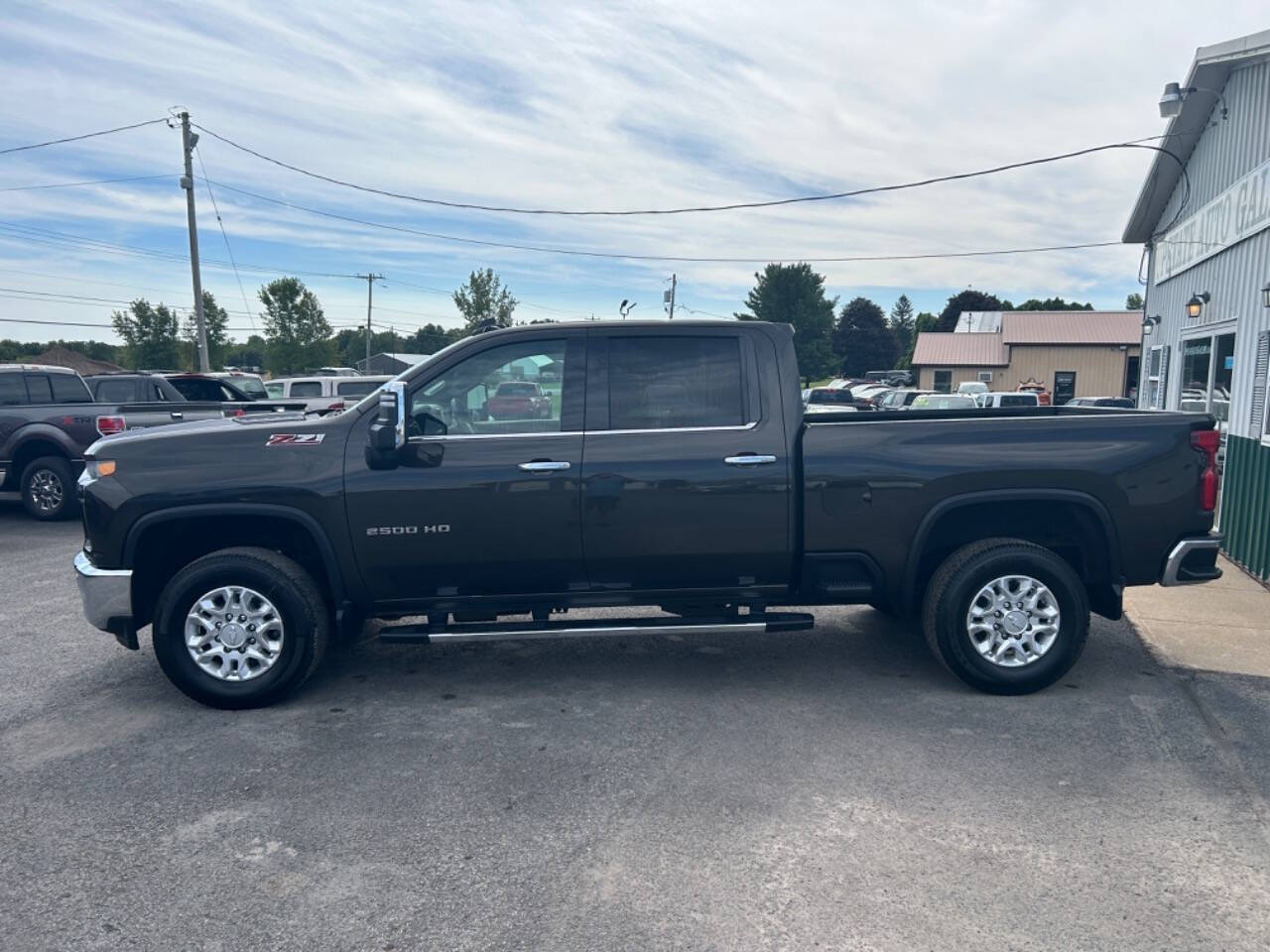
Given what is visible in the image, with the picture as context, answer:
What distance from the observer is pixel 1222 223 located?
1228 cm

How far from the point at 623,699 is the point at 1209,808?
277 cm

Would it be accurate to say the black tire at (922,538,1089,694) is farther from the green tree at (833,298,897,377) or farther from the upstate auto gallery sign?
the green tree at (833,298,897,377)

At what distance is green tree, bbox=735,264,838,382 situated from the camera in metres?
94.3

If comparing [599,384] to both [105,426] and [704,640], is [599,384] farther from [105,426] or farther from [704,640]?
[105,426]

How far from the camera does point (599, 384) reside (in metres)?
5.07

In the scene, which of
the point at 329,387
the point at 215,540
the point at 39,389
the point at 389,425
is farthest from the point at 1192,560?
the point at 329,387

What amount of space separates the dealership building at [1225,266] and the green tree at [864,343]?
88.8 meters

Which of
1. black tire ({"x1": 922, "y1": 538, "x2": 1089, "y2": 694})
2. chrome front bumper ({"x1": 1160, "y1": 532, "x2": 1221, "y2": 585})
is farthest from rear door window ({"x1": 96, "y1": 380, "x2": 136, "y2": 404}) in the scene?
chrome front bumper ({"x1": 1160, "y1": 532, "x2": 1221, "y2": 585})

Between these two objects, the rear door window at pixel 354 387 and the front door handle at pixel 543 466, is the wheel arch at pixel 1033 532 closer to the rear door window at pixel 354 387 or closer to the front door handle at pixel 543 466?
the front door handle at pixel 543 466

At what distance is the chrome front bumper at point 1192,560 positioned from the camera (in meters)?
5.09

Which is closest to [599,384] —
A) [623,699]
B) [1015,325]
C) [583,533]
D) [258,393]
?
[583,533]

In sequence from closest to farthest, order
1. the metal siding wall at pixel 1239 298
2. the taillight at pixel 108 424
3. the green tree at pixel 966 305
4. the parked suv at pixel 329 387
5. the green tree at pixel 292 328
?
the metal siding wall at pixel 1239 298 → the taillight at pixel 108 424 → the parked suv at pixel 329 387 → the green tree at pixel 292 328 → the green tree at pixel 966 305

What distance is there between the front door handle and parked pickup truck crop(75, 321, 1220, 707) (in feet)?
0.04

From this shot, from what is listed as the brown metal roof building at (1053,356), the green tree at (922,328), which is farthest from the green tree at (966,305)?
the brown metal roof building at (1053,356)
